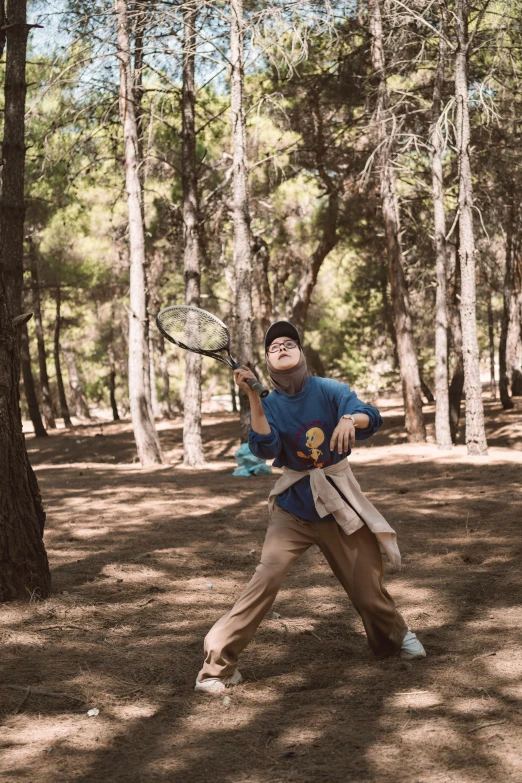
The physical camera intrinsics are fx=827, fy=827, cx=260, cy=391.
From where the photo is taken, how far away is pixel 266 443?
13.1 feet

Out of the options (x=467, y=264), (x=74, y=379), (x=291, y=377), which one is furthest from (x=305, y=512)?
(x=74, y=379)

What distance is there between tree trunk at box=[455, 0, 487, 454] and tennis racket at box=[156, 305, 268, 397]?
864 cm

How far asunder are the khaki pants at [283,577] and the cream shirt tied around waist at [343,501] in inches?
3.0

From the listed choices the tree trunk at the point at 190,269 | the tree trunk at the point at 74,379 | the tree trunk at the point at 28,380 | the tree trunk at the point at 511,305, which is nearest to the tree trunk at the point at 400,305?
the tree trunk at the point at 190,269

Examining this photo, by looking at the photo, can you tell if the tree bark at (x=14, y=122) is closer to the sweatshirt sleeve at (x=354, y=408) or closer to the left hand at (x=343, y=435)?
the sweatshirt sleeve at (x=354, y=408)

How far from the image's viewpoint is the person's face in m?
4.07

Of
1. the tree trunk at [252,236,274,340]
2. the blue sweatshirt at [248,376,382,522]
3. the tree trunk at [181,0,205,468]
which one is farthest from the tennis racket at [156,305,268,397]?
the tree trunk at [252,236,274,340]

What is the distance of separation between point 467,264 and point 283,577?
982 centimetres

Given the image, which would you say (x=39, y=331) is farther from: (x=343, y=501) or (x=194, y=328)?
(x=343, y=501)

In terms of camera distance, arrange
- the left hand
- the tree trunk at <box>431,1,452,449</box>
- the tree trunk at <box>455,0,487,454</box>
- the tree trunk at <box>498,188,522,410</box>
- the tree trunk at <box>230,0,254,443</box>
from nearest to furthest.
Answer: the left hand < the tree trunk at <box>455,0,487,454</box> < the tree trunk at <box>230,0,254,443</box> < the tree trunk at <box>431,1,452,449</box> < the tree trunk at <box>498,188,522,410</box>

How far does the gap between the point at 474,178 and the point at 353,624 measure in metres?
17.6

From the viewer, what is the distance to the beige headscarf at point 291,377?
412 centimetres

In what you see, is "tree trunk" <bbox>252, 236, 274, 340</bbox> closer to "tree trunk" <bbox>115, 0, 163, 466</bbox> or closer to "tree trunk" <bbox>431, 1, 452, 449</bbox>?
"tree trunk" <bbox>431, 1, 452, 449</bbox>

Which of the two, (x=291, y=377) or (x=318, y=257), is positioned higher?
(x=318, y=257)
